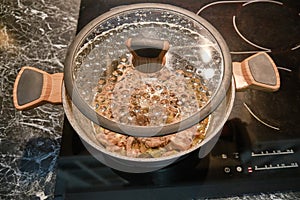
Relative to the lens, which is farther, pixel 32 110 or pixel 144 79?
pixel 32 110

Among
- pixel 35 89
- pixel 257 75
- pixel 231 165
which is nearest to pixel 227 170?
pixel 231 165

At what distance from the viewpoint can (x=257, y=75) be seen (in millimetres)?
790

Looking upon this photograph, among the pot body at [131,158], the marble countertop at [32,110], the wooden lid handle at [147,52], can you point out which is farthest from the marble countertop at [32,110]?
the wooden lid handle at [147,52]

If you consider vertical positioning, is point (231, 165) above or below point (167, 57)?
below

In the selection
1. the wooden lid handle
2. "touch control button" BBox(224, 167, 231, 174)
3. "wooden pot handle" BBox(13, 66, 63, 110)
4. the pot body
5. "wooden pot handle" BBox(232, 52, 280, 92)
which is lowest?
"touch control button" BBox(224, 167, 231, 174)

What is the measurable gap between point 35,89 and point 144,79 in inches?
8.3

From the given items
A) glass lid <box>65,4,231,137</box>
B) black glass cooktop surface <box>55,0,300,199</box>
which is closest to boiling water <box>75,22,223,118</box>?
glass lid <box>65,4,231,137</box>

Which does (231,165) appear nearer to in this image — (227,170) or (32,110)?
(227,170)

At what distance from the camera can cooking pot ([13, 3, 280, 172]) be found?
2.38 ft

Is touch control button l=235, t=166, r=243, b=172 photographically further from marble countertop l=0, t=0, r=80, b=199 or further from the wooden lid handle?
marble countertop l=0, t=0, r=80, b=199

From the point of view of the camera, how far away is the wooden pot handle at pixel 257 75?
0.78 metres

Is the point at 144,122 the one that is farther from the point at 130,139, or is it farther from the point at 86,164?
the point at 86,164

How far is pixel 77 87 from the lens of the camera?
0.77 meters

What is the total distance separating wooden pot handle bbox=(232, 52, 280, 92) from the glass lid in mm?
49
